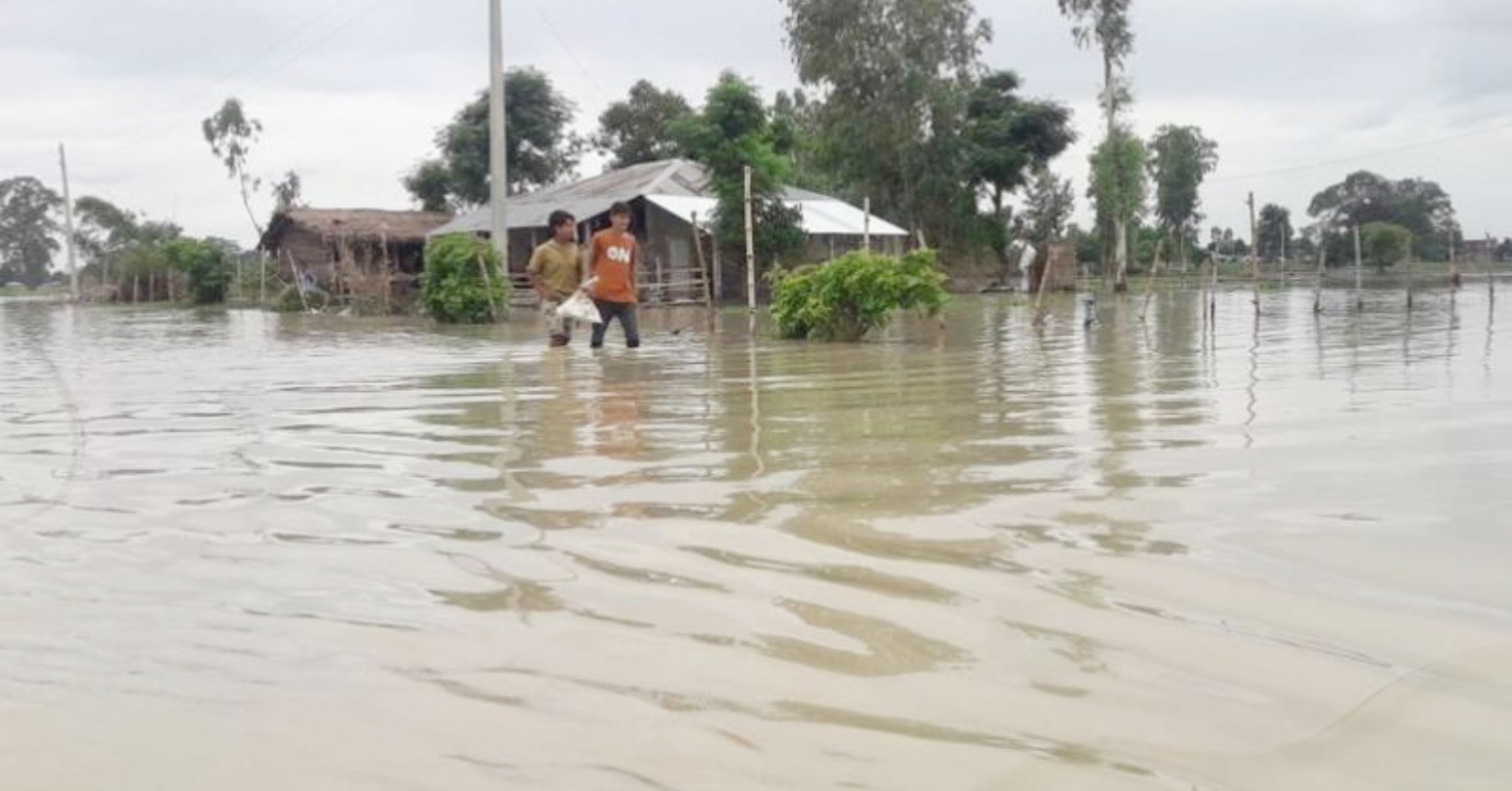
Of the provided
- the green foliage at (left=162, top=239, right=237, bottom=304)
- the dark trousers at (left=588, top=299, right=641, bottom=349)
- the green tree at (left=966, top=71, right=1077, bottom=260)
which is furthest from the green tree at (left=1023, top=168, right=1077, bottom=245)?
the dark trousers at (left=588, top=299, right=641, bottom=349)

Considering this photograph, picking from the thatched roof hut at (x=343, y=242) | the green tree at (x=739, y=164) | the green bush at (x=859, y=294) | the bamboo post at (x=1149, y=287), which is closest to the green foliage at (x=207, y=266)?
the thatched roof hut at (x=343, y=242)

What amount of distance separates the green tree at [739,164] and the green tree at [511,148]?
14.1m

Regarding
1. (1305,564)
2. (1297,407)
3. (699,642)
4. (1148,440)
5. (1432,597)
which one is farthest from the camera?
(1297,407)

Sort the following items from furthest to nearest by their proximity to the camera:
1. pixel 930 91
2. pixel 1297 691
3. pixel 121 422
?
pixel 930 91
pixel 121 422
pixel 1297 691

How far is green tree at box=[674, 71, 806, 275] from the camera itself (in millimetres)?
31984

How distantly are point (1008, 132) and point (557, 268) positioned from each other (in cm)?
3364

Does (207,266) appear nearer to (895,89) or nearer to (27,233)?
(895,89)

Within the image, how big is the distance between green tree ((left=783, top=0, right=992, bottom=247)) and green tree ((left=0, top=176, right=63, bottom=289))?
74998mm

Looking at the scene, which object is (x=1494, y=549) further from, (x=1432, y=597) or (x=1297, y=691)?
(x=1297, y=691)

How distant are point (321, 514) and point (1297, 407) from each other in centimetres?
518

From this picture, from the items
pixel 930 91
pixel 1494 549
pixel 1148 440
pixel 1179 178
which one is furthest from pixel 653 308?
pixel 1179 178

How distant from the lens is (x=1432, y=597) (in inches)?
131

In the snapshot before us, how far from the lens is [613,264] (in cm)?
1212

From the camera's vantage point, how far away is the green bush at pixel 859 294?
14.3m
